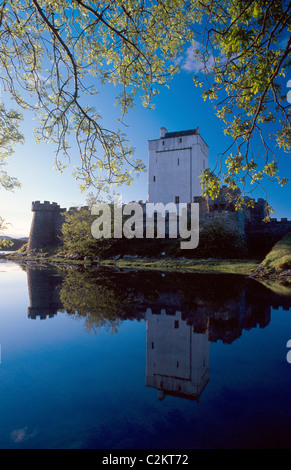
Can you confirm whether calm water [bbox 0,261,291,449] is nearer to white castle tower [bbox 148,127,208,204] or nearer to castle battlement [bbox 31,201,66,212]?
castle battlement [bbox 31,201,66,212]

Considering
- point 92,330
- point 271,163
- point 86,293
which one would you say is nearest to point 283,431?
point 92,330

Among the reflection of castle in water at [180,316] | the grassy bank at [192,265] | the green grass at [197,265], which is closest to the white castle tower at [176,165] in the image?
the grassy bank at [192,265]

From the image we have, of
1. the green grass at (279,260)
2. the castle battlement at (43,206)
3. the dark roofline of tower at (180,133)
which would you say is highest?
the dark roofline of tower at (180,133)

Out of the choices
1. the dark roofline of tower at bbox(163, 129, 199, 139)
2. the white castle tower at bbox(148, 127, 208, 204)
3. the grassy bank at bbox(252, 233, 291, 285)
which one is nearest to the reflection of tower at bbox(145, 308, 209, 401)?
the grassy bank at bbox(252, 233, 291, 285)

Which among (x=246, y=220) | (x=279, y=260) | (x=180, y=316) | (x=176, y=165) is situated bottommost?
(x=180, y=316)

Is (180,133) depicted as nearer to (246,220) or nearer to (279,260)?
(246,220)

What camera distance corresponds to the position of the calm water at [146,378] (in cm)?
173

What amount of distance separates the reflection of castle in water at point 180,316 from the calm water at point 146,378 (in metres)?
0.02

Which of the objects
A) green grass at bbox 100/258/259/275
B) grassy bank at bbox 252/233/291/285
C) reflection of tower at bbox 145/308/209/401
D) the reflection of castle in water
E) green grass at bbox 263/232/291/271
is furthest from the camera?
green grass at bbox 100/258/259/275

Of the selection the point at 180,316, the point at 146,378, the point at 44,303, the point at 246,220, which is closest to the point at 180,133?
the point at 246,220

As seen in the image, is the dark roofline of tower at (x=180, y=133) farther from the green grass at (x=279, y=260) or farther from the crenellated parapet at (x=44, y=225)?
the green grass at (x=279, y=260)

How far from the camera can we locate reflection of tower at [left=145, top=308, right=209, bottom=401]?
2.40m

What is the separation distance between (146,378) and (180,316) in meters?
2.43

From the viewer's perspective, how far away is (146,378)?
253 cm
